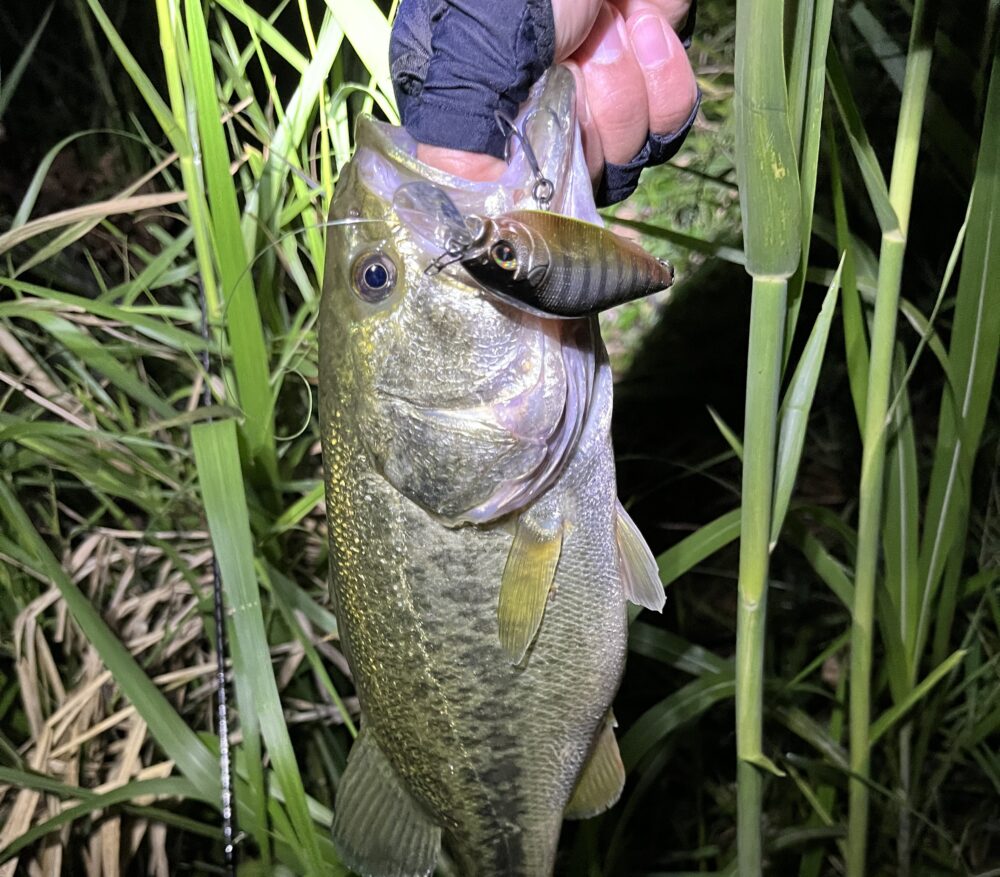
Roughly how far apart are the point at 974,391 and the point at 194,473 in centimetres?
97

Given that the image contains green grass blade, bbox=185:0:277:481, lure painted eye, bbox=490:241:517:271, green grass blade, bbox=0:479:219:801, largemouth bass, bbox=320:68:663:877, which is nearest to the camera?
lure painted eye, bbox=490:241:517:271

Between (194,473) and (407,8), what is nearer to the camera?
(407,8)

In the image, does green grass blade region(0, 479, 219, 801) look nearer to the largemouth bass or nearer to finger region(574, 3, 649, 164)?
the largemouth bass

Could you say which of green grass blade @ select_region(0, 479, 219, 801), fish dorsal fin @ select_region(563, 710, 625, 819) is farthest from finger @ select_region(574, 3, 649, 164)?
green grass blade @ select_region(0, 479, 219, 801)

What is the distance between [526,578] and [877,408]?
39 cm

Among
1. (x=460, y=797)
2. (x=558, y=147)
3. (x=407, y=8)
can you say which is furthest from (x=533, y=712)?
(x=407, y=8)

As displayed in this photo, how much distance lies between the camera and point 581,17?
1.88 ft

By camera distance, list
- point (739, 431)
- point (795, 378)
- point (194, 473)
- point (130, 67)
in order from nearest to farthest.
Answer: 1. point (795, 378)
2. point (130, 67)
3. point (194, 473)
4. point (739, 431)

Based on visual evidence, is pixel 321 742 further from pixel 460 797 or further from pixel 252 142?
pixel 252 142

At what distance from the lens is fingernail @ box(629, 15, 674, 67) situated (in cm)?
67

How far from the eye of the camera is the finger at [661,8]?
0.69m

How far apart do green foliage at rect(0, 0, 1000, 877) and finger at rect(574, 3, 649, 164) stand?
0.41 feet

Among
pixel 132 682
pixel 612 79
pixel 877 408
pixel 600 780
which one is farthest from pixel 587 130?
pixel 132 682

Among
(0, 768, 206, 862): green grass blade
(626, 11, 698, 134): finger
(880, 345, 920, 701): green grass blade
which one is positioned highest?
(626, 11, 698, 134): finger
